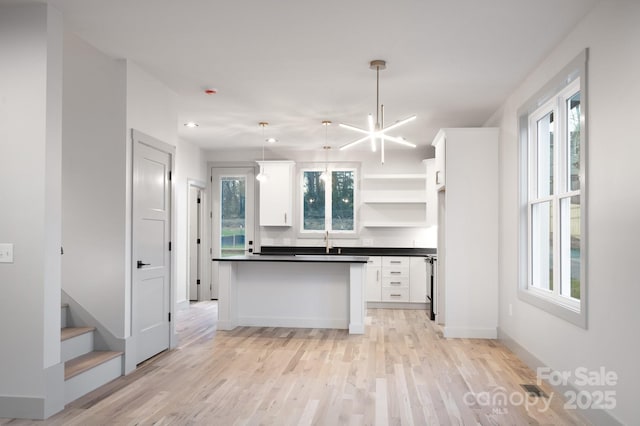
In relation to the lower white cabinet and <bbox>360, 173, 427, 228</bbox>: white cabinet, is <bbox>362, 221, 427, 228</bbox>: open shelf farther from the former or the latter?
the lower white cabinet

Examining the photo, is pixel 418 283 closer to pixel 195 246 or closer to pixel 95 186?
pixel 195 246

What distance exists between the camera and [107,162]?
14.1ft

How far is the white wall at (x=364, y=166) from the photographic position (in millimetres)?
8734

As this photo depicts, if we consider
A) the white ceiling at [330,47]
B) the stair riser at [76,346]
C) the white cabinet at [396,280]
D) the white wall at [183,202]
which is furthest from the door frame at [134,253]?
the white cabinet at [396,280]

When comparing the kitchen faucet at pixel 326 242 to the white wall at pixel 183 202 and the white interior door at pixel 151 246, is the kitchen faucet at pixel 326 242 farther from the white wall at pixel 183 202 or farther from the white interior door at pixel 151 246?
the white interior door at pixel 151 246

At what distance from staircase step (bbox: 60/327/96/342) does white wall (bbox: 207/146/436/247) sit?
16.0 feet

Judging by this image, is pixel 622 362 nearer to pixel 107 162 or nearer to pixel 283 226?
A: pixel 107 162

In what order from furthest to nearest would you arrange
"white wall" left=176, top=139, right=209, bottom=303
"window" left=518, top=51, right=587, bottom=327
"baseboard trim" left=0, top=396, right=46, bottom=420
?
"white wall" left=176, top=139, right=209, bottom=303
"window" left=518, top=51, right=587, bottom=327
"baseboard trim" left=0, top=396, right=46, bottom=420

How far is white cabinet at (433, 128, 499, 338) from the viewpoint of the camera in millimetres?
5824

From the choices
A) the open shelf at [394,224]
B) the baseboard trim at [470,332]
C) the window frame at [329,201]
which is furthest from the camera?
the window frame at [329,201]

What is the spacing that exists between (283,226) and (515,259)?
15.0 feet

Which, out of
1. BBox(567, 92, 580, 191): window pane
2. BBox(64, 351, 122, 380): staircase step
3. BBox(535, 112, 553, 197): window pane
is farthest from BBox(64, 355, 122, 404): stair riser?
BBox(535, 112, 553, 197): window pane

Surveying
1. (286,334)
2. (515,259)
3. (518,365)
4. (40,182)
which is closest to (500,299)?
(515,259)

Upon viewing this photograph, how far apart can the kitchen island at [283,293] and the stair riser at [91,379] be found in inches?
82.5
